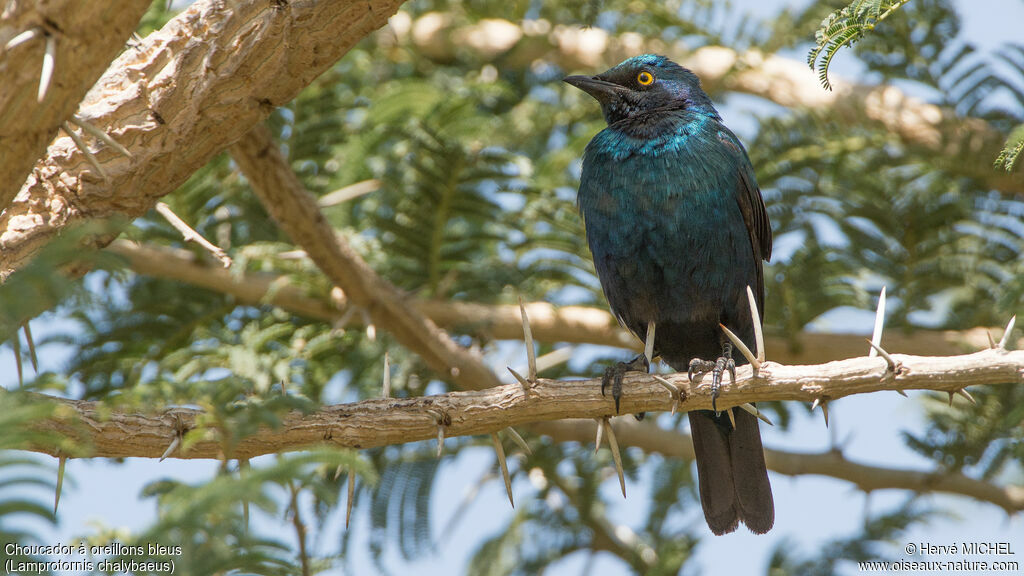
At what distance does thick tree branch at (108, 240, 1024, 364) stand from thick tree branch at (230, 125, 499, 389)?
0.37 m

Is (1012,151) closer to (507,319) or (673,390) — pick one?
(673,390)

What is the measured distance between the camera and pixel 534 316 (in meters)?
5.25

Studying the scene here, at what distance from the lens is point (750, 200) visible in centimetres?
471

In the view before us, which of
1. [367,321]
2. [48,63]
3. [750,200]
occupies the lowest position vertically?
[48,63]

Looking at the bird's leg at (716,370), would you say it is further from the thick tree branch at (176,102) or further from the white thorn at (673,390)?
the thick tree branch at (176,102)

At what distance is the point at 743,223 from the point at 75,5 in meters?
3.31

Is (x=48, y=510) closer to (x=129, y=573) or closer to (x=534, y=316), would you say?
(x=129, y=573)

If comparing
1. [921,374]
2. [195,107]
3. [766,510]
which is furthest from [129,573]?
[766,510]

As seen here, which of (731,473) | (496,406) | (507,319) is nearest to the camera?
(496,406)

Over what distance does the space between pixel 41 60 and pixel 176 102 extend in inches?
36.6

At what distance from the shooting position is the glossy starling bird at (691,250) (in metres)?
4.38

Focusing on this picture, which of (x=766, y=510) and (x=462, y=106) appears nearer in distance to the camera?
(x=766, y=510)

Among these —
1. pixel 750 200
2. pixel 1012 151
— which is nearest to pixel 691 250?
pixel 750 200

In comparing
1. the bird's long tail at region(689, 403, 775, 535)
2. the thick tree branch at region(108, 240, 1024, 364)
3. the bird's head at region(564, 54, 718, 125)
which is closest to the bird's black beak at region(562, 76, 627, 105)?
the bird's head at region(564, 54, 718, 125)
